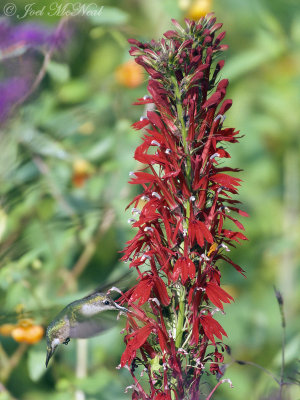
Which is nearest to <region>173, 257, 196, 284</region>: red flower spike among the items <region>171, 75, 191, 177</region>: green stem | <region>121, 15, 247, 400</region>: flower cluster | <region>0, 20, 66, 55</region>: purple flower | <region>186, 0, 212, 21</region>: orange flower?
<region>121, 15, 247, 400</region>: flower cluster

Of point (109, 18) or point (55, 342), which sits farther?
point (109, 18)

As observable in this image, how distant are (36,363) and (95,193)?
0.59m

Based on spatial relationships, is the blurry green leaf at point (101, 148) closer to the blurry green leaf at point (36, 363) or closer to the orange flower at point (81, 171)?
the orange flower at point (81, 171)

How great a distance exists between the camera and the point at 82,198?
1.93m

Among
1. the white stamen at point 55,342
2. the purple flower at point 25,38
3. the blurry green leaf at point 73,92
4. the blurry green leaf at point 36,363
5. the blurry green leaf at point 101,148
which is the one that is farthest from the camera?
the blurry green leaf at point 73,92

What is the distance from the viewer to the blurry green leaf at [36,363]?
155 centimetres

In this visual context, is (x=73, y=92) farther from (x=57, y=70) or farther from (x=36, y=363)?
(x=36, y=363)

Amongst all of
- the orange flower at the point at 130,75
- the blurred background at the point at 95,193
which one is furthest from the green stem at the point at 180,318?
the orange flower at the point at 130,75

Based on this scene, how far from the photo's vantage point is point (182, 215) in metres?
0.85

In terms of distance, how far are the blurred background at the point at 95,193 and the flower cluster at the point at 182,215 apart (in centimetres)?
54

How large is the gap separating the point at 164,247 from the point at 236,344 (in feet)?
4.91

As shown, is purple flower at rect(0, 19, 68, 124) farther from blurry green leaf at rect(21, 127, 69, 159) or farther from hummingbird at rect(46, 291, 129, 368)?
hummingbird at rect(46, 291, 129, 368)

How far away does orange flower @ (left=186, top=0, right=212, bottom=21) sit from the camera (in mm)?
2020

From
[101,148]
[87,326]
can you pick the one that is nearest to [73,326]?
[87,326]
